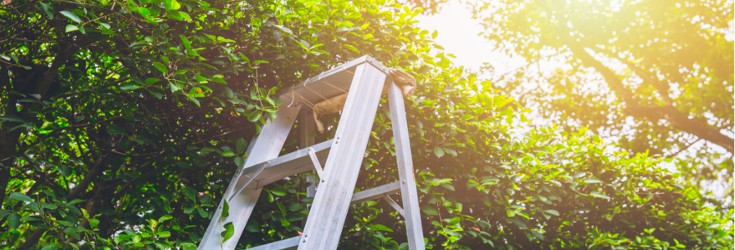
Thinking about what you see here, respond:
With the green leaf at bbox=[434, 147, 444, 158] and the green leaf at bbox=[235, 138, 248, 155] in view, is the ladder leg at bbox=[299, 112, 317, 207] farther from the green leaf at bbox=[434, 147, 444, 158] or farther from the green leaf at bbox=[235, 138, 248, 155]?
the green leaf at bbox=[434, 147, 444, 158]

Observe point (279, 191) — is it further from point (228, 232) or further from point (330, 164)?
point (330, 164)

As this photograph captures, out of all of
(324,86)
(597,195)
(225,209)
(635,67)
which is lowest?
(225,209)

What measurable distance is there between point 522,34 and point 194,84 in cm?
879

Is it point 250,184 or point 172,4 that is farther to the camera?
point 250,184

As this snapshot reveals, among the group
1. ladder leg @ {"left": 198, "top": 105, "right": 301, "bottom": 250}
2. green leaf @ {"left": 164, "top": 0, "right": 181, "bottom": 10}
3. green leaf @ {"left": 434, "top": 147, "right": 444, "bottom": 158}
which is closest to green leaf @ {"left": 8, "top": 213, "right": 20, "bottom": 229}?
ladder leg @ {"left": 198, "top": 105, "right": 301, "bottom": 250}

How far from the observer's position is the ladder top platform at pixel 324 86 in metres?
2.63

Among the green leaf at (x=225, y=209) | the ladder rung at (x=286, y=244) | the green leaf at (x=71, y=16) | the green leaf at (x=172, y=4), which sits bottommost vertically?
the ladder rung at (x=286, y=244)

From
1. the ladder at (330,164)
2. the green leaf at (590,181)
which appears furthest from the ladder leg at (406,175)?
the green leaf at (590,181)

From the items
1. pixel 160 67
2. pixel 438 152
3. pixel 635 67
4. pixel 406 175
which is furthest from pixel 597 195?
pixel 635 67

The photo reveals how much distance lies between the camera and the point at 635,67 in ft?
35.0

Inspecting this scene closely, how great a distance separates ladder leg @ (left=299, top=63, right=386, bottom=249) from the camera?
2.10 m

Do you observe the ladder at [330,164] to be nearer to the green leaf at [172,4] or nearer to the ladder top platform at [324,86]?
the ladder top platform at [324,86]

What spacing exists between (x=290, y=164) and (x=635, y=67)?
9.74 meters

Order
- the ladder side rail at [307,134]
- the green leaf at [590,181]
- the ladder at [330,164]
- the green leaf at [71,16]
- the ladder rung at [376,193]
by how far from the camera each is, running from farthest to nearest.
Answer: the green leaf at [590,181], the ladder side rail at [307,134], the ladder rung at [376,193], the ladder at [330,164], the green leaf at [71,16]
